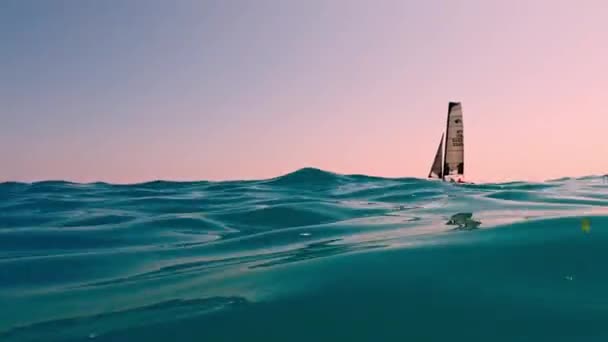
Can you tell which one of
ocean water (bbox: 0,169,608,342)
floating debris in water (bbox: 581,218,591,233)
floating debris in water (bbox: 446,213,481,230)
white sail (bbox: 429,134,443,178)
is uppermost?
white sail (bbox: 429,134,443,178)

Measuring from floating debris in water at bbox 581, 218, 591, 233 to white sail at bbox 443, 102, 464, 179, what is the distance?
885 inches

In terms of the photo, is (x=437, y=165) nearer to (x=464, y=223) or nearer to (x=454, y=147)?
(x=454, y=147)

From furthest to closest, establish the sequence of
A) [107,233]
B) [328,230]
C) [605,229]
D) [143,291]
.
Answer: [107,233]
[328,230]
[605,229]
[143,291]

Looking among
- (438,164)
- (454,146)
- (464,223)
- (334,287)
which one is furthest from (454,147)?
(334,287)

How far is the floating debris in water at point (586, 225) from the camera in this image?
3583 mm

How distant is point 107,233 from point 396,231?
344cm

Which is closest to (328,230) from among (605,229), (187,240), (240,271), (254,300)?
(187,240)

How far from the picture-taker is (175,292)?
9.35 feet

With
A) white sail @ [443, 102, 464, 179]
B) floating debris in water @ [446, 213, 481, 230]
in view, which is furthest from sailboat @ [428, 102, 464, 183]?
floating debris in water @ [446, 213, 481, 230]

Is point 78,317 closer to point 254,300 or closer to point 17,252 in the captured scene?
point 254,300

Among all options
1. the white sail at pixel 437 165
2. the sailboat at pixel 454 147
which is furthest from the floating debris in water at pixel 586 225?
the white sail at pixel 437 165

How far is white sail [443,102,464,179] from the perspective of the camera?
2581cm

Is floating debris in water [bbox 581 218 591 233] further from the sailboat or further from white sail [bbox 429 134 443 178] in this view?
white sail [bbox 429 134 443 178]

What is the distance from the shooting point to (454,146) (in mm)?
26234
